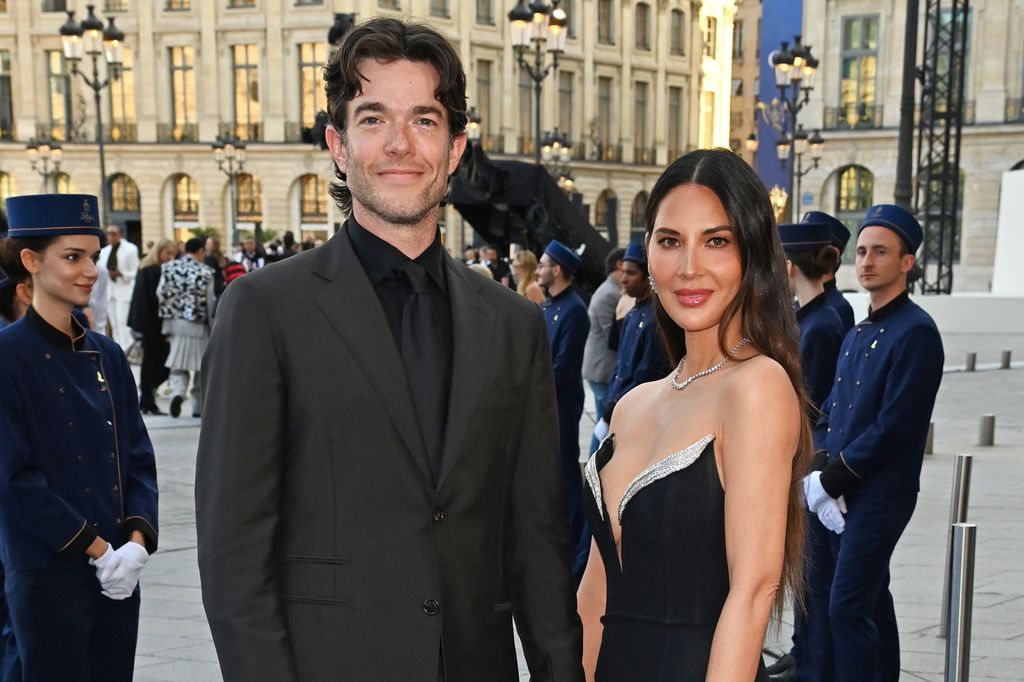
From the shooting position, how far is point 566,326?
798 centimetres

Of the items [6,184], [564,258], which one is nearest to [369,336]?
[564,258]

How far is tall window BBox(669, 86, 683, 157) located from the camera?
62.8 m

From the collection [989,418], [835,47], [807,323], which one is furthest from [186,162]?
[807,323]

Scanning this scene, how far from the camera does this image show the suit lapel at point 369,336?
2367mm

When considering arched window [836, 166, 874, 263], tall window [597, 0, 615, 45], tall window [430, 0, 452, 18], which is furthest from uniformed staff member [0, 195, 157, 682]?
tall window [597, 0, 615, 45]

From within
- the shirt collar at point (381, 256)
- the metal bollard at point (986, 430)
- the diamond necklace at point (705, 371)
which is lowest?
the metal bollard at point (986, 430)

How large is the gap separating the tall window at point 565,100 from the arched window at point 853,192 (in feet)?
54.1

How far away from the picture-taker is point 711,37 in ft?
216

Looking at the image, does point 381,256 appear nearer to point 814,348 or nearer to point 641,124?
point 814,348

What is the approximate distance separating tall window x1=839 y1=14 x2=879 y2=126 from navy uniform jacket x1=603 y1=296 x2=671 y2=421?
37.4m

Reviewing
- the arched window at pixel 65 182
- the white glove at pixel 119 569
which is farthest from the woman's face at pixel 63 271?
the arched window at pixel 65 182

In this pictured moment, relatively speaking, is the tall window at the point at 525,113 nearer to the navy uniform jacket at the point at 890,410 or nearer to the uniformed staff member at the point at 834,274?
the uniformed staff member at the point at 834,274

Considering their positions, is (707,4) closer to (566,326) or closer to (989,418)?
(989,418)

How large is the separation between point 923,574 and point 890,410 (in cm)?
295
